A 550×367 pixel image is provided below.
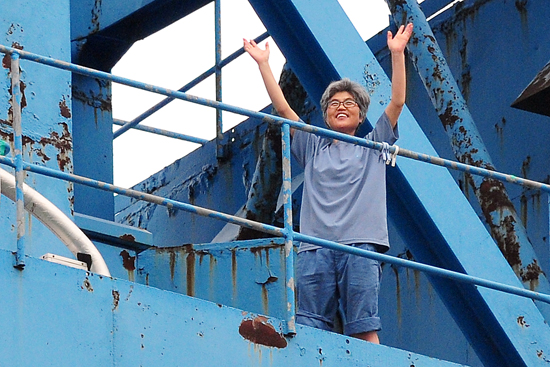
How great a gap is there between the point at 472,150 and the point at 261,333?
9.00 feet

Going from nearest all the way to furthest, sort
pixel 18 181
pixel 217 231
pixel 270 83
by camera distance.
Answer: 1. pixel 18 181
2. pixel 270 83
3. pixel 217 231

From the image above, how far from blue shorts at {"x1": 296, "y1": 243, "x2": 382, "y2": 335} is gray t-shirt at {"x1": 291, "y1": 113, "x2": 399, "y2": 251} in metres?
0.07

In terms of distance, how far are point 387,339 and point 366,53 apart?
8.89 ft

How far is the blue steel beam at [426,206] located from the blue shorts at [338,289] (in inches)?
45.1

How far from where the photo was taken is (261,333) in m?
5.02

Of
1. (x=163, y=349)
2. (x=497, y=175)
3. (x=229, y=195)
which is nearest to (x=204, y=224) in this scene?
(x=229, y=195)

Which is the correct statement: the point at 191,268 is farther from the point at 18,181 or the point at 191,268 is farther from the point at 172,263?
the point at 18,181

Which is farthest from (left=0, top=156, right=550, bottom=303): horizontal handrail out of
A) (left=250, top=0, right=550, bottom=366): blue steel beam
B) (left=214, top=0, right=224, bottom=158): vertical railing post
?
(left=214, top=0, right=224, bottom=158): vertical railing post

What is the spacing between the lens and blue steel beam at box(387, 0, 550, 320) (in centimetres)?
712

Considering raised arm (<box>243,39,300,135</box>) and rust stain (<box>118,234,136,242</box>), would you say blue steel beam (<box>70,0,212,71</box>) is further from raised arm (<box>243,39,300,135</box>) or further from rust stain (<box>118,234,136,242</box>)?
raised arm (<box>243,39,300,135</box>)

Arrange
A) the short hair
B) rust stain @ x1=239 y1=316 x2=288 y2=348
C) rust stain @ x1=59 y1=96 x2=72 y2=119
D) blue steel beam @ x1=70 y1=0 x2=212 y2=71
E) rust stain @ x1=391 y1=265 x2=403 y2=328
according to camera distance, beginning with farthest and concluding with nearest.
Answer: rust stain @ x1=391 y1=265 x2=403 y2=328
blue steel beam @ x1=70 y1=0 x2=212 y2=71
rust stain @ x1=59 y1=96 x2=72 y2=119
the short hair
rust stain @ x1=239 y1=316 x2=288 y2=348

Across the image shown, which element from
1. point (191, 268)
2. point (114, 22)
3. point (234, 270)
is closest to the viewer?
point (234, 270)

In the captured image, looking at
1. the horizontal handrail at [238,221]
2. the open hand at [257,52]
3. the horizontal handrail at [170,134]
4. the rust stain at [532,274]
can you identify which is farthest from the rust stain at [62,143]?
the horizontal handrail at [170,134]

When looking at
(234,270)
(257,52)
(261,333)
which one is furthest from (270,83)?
(234,270)
